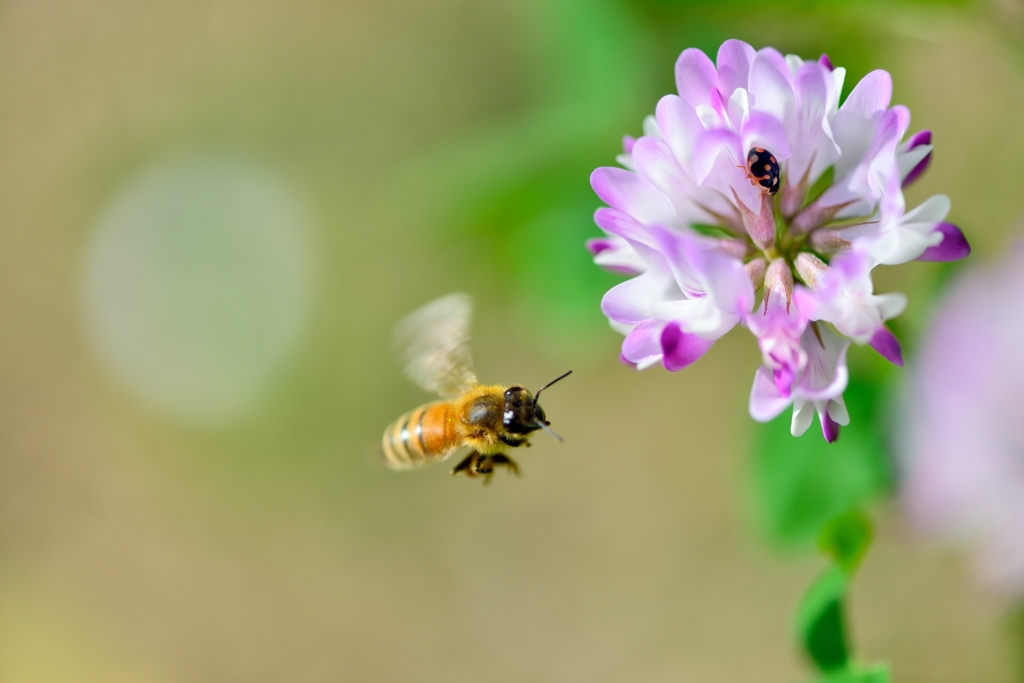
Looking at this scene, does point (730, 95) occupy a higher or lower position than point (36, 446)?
lower

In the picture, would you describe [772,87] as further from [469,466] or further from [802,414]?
[469,466]

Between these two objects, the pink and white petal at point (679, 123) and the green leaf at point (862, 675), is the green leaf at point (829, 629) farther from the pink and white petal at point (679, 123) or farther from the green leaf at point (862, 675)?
the pink and white petal at point (679, 123)


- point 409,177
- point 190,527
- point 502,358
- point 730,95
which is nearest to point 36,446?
point 190,527

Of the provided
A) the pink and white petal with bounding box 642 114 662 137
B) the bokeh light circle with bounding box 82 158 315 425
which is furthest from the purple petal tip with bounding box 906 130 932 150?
the bokeh light circle with bounding box 82 158 315 425

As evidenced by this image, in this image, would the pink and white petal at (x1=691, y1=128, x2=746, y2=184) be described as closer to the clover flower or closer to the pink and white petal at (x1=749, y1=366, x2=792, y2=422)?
the clover flower

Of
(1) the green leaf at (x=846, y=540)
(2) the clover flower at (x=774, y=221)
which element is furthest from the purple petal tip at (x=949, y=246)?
(1) the green leaf at (x=846, y=540)

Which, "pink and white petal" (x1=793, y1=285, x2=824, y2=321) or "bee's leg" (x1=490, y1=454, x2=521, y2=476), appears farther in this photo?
"bee's leg" (x1=490, y1=454, x2=521, y2=476)

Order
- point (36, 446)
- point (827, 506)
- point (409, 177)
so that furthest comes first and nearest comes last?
1. point (36, 446)
2. point (409, 177)
3. point (827, 506)

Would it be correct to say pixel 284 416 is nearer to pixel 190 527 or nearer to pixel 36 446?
pixel 190 527
